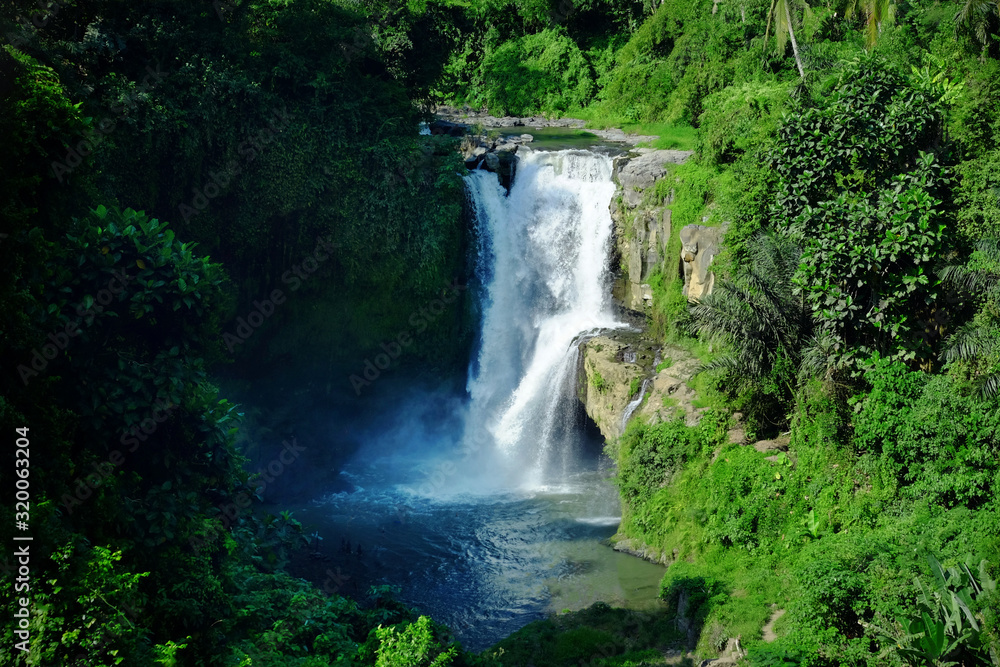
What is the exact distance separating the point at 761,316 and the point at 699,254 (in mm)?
4287

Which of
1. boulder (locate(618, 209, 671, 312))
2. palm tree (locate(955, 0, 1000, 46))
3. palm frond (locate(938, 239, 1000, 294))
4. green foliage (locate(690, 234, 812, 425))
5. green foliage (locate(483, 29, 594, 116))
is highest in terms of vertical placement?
green foliage (locate(483, 29, 594, 116))

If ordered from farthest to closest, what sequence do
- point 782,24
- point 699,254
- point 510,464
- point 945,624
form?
point 782,24, point 510,464, point 699,254, point 945,624

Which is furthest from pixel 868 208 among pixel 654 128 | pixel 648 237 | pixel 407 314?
pixel 654 128

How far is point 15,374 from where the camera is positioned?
8211 millimetres

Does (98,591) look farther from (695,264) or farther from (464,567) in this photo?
(695,264)

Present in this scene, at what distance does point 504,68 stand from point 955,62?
2878 centimetres

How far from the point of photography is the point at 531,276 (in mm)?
22328

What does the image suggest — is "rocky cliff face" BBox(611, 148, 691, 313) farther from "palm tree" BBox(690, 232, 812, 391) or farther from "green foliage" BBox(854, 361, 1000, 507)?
"green foliage" BBox(854, 361, 1000, 507)

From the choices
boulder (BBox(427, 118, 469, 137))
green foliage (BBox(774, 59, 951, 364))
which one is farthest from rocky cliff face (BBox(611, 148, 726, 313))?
boulder (BBox(427, 118, 469, 137))

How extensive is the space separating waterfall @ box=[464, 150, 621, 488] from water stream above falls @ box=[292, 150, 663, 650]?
41 mm

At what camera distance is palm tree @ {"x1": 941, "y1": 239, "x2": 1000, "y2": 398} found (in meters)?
12.2

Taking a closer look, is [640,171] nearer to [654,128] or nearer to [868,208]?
[654,128]

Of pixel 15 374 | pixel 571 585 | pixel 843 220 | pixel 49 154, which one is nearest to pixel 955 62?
pixel 843 220

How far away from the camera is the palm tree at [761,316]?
14.2m
